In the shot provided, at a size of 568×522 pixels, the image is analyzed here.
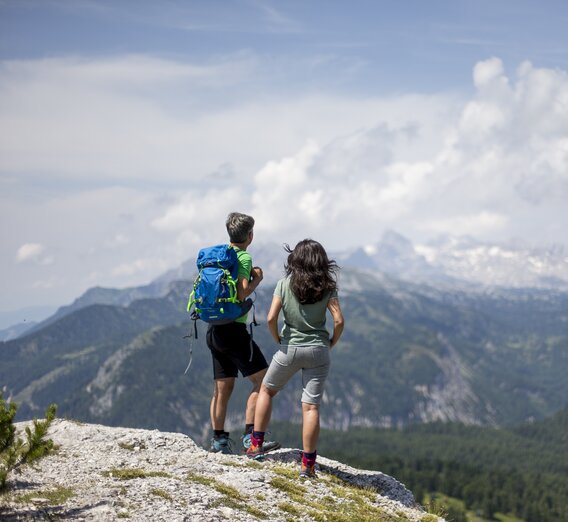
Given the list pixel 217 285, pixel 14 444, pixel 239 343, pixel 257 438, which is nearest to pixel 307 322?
pixel 239 343

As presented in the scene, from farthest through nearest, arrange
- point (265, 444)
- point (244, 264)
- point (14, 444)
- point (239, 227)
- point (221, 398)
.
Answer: point (265, 444), point (221, 398), point (239, 227), point (244, 264), point (14, 444)

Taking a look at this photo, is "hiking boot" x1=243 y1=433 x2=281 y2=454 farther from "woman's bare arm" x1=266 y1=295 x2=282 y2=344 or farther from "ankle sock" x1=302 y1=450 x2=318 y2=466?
"woman's bare arm" x1=266 y1=295 x2=282 y2=344

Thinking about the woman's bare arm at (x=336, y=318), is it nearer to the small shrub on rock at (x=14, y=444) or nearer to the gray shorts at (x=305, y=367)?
the gray shorts at (x=305, y=367)

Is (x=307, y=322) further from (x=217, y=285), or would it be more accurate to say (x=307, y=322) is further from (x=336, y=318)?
(x=217, y=285)

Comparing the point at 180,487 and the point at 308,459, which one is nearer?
the point at 180,487

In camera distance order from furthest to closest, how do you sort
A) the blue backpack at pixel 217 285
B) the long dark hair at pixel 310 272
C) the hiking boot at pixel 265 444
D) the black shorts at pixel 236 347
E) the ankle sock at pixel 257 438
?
the hiking boot at pixel 265 444
the ankle sock at pixel 257 438
the black shorts at pixel 236 347
the blue backpack at pixel 217 285
the long dark hair at pixel 310 272

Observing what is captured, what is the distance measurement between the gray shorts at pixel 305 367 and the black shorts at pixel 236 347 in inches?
39.8

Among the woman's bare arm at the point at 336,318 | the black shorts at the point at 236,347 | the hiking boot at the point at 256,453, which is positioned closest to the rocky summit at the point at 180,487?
the hiking boot at the point at 256,453

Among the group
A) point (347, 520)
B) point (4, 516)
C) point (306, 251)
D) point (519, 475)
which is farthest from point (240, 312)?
point (519, 475)

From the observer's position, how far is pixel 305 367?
14.8 meters

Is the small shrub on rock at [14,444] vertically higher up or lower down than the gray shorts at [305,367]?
lower down

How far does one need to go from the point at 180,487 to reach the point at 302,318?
502cm

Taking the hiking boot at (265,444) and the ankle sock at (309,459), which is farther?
the hiking boot at (265,444)

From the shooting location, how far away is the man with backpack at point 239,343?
15.4 meters
